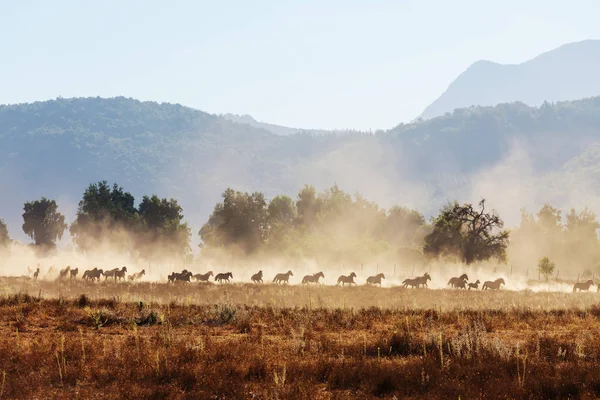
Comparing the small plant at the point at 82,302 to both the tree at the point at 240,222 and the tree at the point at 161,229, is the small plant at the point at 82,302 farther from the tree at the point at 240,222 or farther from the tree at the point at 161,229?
the tree at the point at 161,229

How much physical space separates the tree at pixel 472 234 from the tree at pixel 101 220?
66.8 meters

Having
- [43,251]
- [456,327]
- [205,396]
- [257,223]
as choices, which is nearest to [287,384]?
[205,396]

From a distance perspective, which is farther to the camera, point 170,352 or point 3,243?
point 3,243

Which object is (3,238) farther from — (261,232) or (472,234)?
(472,234)

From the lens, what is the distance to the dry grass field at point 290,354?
15273 millimetres

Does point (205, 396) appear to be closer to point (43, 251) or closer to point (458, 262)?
point (458, 262)

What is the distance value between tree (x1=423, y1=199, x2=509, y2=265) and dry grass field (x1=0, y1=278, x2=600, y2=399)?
44.9 m

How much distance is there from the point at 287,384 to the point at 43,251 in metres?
123

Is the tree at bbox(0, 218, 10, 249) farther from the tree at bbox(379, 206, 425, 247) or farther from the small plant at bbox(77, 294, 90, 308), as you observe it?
the small plant at bbox(77, 294, 90, 308)

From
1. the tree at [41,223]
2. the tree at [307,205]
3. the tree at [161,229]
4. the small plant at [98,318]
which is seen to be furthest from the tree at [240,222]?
the small plant at [98,318]

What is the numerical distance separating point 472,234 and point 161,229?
65.9 meters

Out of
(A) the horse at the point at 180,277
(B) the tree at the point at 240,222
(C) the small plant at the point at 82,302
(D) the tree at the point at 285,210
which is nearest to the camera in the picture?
(C) the small plant at the point at 82,302

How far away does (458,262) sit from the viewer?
8119cm

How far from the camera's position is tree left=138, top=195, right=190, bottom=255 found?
116 metres
